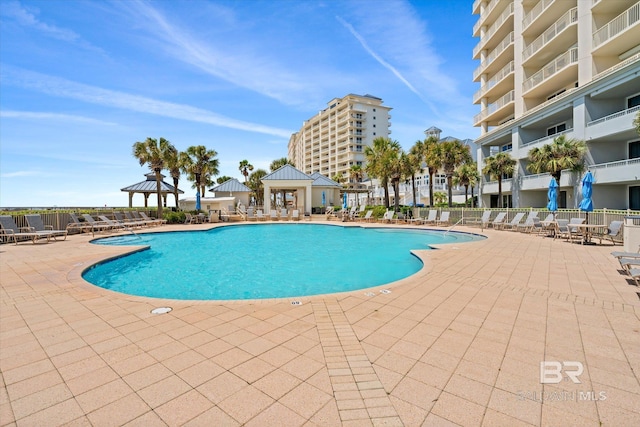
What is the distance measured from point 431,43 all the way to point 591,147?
11136mm

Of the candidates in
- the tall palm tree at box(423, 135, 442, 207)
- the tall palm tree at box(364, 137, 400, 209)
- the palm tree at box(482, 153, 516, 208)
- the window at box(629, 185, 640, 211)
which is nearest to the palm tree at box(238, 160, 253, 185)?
the tall palm tree at box(364, 137, 400, 209)

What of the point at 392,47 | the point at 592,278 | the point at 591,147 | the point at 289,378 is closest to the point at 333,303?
the point at 289,378

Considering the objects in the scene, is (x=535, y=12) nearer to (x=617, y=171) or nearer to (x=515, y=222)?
(x=617, y=171)

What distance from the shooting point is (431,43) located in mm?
14773

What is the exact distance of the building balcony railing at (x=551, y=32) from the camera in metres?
17.7

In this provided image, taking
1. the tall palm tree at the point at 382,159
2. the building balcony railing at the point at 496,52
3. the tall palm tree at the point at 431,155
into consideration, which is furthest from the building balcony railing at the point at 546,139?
the tall palm tree at the point at 382,159

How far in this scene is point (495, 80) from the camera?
26.8 metres

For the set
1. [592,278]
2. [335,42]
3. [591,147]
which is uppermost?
[335,42]

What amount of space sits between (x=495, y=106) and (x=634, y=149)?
1267cm

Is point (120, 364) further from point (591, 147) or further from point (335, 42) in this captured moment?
point (591, 147)

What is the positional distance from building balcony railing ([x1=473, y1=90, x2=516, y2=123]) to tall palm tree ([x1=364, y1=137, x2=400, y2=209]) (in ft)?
32.6

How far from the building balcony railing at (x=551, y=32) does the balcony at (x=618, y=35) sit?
2302mm

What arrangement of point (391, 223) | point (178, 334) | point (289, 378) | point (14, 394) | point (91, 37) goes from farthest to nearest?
point (391, 223) < point (91, 37) < point (178, 334) < point (289, 378) < point (14, 394)

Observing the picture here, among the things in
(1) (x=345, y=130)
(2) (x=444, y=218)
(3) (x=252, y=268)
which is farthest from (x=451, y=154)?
(1) (x=345, y=130)
